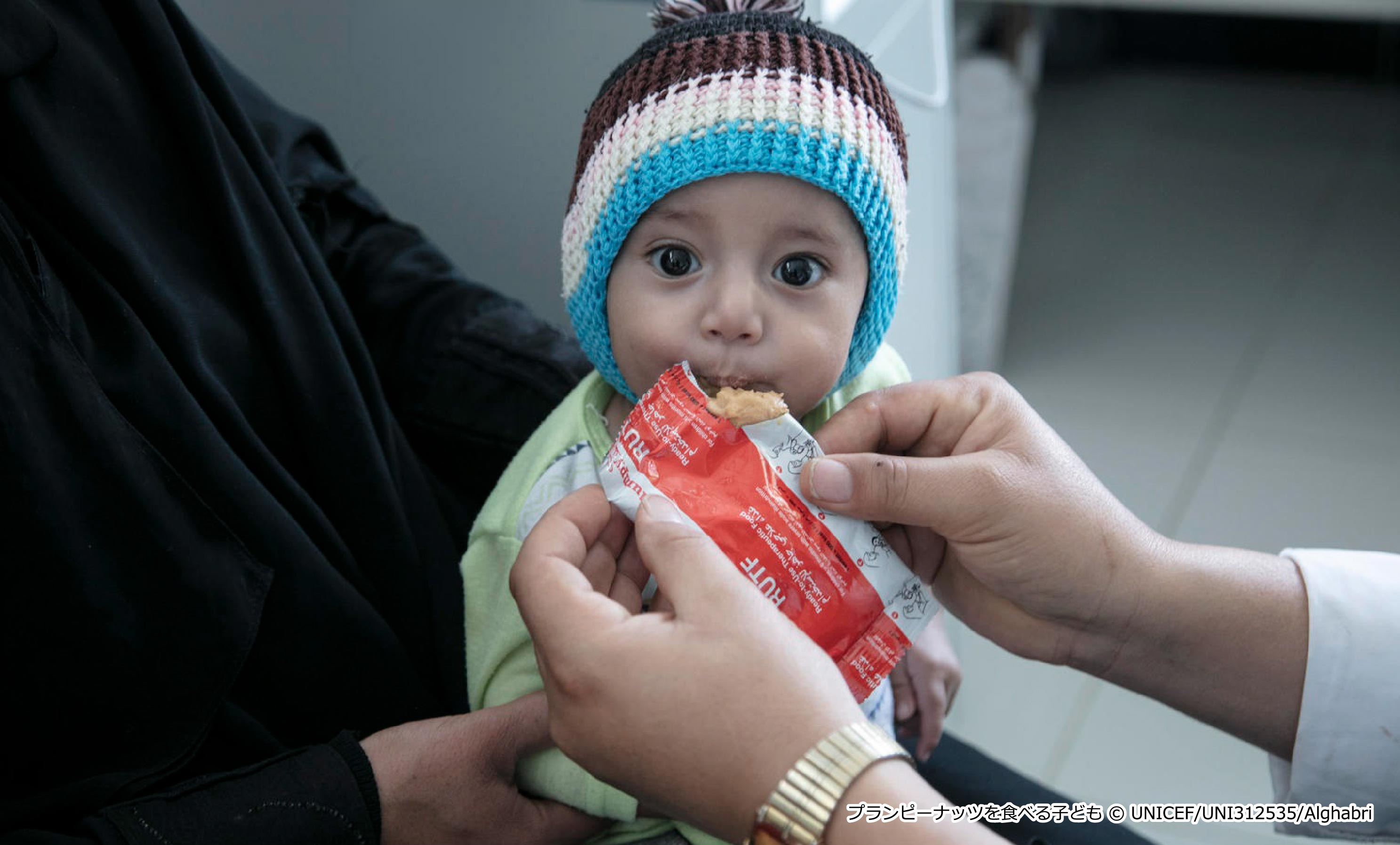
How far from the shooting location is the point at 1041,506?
752mm

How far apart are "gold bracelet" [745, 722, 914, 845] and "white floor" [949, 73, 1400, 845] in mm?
1063

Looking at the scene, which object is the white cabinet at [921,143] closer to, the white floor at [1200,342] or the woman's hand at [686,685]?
the white floor at [1200,342]

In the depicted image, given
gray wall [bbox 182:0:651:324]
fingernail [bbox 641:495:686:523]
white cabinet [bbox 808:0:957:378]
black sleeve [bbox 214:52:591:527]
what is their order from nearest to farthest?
fingernail [bbox 641:495:686:523] < black sleeve [bbox 214:52:591:527] < gray wall [bbox 182:0:651:324] < white cabinet [bbox 808:0:957:378]

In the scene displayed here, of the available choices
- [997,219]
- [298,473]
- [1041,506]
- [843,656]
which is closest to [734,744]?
[843,656]

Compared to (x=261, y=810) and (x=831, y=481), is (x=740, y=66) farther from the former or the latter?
(x=261, y=810)

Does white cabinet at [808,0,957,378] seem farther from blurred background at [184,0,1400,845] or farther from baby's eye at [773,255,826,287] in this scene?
baby's eye at [773,255,826,287]

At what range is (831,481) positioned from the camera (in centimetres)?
71

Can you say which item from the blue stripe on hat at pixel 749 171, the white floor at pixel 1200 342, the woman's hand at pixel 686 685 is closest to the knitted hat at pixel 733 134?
the blue stripe on hat at pixel 749 171

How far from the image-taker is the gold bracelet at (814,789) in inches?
22.2

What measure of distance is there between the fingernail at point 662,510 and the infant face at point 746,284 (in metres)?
0.12

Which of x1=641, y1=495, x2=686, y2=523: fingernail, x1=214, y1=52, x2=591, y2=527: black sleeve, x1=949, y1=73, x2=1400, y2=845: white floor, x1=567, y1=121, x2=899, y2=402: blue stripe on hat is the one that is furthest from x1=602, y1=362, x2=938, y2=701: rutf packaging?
x1=949, y1=73, x2=1400, y2=845: white floor

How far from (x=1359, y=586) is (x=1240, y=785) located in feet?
2.72

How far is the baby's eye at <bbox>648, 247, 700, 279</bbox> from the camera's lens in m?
0.79

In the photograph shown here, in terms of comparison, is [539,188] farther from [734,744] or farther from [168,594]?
[734,744]
